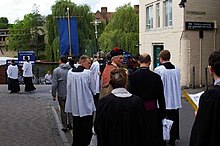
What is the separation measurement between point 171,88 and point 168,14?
17879 mm

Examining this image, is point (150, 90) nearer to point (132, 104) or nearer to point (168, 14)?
point (132, 104)

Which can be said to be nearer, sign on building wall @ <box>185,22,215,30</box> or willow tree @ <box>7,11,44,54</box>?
sign on building wall @ <box>185,22,215,30</box>

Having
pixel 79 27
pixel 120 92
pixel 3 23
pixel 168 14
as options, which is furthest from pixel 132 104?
pixel 3 23

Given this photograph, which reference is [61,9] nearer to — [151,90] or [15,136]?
[15,136]

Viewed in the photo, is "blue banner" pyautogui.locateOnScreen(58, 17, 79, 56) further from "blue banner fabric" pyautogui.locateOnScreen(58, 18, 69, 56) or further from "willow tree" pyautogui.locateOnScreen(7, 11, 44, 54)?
"willow tree" pyautogui.locateOnScreen(7, 11, 44, 54)

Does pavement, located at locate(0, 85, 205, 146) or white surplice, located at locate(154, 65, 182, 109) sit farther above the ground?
white surplice, located at locate(154, 65, 182, 109)

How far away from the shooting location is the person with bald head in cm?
643

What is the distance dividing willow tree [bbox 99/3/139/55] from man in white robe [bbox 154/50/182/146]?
3974 centimetres

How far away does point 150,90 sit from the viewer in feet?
21.3

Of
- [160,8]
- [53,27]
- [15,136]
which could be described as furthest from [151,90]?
[53,27]

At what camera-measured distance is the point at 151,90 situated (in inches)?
256

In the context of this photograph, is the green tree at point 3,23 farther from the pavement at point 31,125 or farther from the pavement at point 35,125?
the pavement at point 35,125

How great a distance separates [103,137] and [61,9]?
46.5 meters

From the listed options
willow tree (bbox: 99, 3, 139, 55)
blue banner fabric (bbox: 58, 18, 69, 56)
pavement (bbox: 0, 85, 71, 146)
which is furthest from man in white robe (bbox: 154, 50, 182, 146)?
willow tree (bbox: 99, 3, 139, 55)
